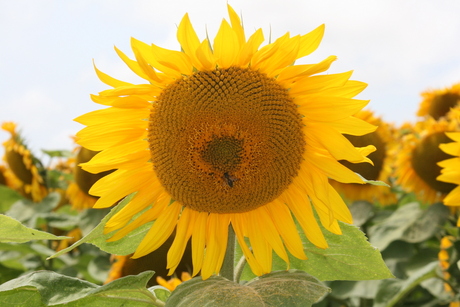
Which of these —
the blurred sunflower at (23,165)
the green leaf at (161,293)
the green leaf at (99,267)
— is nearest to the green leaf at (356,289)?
the green leaf at (99,267)

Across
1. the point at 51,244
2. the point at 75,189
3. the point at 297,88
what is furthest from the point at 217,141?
the point at 51,244

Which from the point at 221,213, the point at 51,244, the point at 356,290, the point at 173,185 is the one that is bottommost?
the point at 356,290

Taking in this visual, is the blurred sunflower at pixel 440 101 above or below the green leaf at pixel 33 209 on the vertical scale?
below

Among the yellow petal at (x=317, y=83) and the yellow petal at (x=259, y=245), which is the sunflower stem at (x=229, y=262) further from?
the yellow petal at (x=317, y=83)

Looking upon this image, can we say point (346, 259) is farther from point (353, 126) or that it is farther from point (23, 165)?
point (23, 165)

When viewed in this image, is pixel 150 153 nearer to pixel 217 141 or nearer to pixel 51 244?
pixel 217 141

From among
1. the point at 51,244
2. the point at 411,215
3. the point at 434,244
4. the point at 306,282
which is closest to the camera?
the point at 306,282
